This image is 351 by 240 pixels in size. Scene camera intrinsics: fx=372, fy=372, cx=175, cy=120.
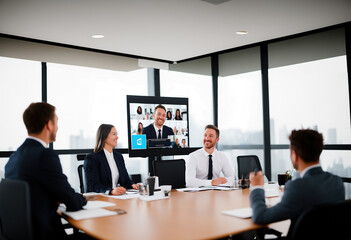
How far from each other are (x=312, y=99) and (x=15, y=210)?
444 centimetres

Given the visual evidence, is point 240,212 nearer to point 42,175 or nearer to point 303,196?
point 303,196

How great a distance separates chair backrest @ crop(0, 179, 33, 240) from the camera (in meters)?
2.07

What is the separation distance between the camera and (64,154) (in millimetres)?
5844

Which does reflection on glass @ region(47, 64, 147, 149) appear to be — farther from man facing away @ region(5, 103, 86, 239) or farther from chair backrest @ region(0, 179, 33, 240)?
chair backrest @ region(0, 179, 33, 240)

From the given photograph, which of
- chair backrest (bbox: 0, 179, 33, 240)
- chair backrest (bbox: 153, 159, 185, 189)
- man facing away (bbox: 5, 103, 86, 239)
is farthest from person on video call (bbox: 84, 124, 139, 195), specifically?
chair backrest (bbox: 0, 179, 33, 240)

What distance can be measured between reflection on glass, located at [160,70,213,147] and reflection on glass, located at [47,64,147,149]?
771 millimetres

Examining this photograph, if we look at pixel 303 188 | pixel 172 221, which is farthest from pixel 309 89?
pixel 172 221

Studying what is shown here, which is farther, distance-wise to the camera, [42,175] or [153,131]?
[153,131]

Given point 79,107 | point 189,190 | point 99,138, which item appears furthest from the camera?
point 79,107

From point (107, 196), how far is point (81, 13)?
2317 millimetres

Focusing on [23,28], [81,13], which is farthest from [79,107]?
[81,13]

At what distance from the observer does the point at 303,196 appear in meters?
2.01

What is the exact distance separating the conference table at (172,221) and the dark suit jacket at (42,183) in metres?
0.13

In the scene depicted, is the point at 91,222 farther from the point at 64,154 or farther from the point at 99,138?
the point at 64,154
